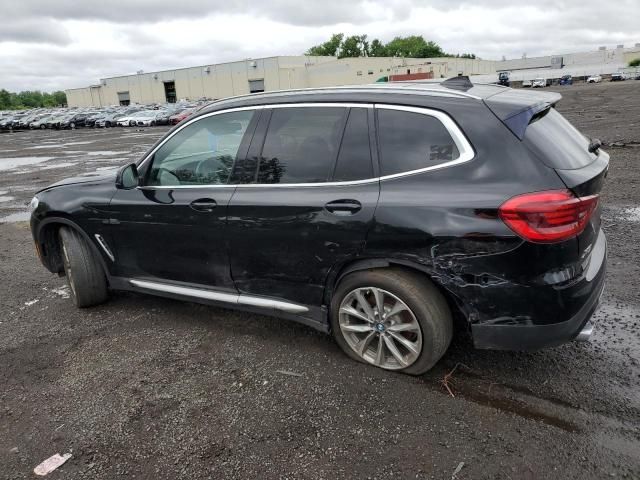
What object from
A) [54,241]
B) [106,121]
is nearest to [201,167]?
[54,241]

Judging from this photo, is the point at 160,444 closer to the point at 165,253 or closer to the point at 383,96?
the point at 165,253

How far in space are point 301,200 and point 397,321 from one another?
→ 3.22ft

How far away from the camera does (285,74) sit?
248 ft

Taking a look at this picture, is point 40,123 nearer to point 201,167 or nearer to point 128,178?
point 128,178

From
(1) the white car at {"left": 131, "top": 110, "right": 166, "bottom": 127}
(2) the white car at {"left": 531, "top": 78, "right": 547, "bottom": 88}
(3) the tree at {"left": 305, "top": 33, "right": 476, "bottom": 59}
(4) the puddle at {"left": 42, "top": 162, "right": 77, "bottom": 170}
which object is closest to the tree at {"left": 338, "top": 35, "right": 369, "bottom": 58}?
(3) the tree at {"left": 305, "top": 33, "right": 476, "bottom": 59}

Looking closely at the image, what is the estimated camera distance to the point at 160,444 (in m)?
2.83

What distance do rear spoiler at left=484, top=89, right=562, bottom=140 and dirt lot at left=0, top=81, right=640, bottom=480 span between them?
1584 mm

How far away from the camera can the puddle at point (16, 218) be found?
8594 mm

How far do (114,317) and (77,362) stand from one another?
2.46ft

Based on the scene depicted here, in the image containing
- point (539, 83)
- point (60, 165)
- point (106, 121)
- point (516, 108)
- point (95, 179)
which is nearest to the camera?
point (516, 108)

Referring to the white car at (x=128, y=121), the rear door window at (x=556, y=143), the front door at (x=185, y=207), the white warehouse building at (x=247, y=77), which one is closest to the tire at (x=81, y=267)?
the front door at (x=185, y=207)

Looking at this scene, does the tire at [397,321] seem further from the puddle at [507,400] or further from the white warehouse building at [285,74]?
the white warehouse building at [285,74]

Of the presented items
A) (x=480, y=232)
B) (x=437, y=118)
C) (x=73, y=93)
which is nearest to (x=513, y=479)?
(x=480, y=232)

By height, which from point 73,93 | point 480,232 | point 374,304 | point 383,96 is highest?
point 73,93
